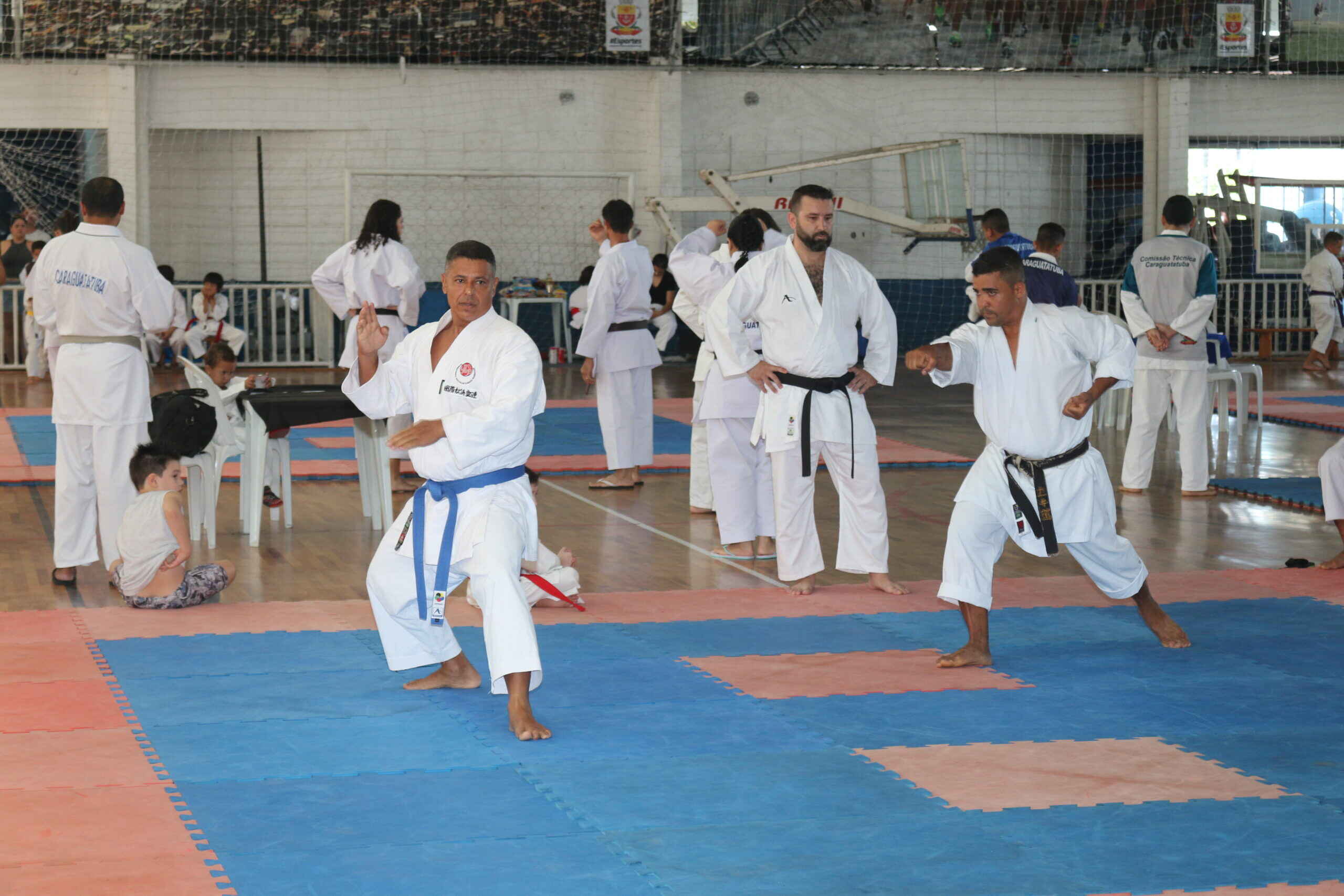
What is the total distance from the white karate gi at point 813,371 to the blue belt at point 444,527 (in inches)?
71.4

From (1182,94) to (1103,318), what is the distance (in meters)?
14.1

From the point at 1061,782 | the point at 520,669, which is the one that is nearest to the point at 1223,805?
the point at 1061,782

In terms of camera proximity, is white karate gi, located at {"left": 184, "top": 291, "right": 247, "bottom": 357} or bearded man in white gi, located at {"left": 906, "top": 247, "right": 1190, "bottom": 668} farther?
white karate gi, located at {"left": 184, "top": 291, "right": 247, "bottom": 357}

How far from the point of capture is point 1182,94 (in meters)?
18.0

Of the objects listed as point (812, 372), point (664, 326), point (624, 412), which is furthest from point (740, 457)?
point (664, 326)

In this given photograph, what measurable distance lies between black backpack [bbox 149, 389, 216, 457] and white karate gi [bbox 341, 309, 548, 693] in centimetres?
253

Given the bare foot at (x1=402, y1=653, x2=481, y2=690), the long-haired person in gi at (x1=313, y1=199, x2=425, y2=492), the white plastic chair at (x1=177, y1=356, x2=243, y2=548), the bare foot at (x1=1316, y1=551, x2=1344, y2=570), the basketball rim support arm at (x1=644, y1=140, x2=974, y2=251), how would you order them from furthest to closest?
the basketball rim support arm at (x1=644, y1=140, x2=974, y2=251)
the long-haired person in gi at (x1=313, y1=199, x2=425, y2=492)
the white plastic chair at (x1=177, y1=356, x2=243, y2=548)
the bare foot at (x1=1316, y1=551, x2=1344, y2=570)
the bare foot at (x1=402, y1=653, x2=481, y2=690)

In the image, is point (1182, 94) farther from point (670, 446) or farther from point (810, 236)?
point (810, 236)

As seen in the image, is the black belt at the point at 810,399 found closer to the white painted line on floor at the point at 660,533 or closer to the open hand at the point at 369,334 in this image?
the white painted line on floor at the point at 660,533

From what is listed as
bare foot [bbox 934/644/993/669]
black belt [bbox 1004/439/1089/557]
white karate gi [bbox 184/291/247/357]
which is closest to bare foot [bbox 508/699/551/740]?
bare foot [bbox 934/644/993/669]

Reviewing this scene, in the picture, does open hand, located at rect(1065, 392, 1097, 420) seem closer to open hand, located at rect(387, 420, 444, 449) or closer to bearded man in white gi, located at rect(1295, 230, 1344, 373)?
open hand, located at rect(387, 420, 444, 449)

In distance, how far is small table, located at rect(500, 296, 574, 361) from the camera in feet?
55.7

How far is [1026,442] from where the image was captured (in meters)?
5.00

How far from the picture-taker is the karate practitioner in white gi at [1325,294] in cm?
1672
